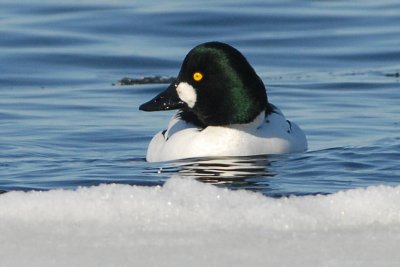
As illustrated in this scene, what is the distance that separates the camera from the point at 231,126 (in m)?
9.45

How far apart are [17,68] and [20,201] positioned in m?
7.57

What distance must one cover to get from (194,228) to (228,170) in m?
2.51

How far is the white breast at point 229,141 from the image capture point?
927 cm

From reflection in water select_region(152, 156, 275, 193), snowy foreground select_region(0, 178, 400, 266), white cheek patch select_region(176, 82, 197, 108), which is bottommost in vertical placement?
reflection in water select_region(152, 156, 275, 193)

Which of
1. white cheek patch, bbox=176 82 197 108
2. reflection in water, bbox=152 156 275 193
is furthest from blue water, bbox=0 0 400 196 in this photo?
white cheek patch, bbox=176 82 197 108

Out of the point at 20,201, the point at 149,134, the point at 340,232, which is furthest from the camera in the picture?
the point at 149,134

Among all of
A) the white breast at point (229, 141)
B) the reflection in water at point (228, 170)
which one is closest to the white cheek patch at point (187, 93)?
the white breast at point (229, 141)

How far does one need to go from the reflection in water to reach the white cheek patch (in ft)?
1.56

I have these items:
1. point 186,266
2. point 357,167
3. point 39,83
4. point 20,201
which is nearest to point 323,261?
point 186,266

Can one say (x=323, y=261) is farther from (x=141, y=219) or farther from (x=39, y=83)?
(x=39, y=83)

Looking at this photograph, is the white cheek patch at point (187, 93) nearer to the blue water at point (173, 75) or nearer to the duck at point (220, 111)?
the duck at point (220, 111)

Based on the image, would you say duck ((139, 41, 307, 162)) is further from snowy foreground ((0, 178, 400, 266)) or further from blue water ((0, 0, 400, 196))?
snowy foreground ((0, 178, 400, 266))

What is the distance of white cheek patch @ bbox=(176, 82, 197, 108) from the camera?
9328mm

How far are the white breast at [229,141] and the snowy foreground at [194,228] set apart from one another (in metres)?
2.23
